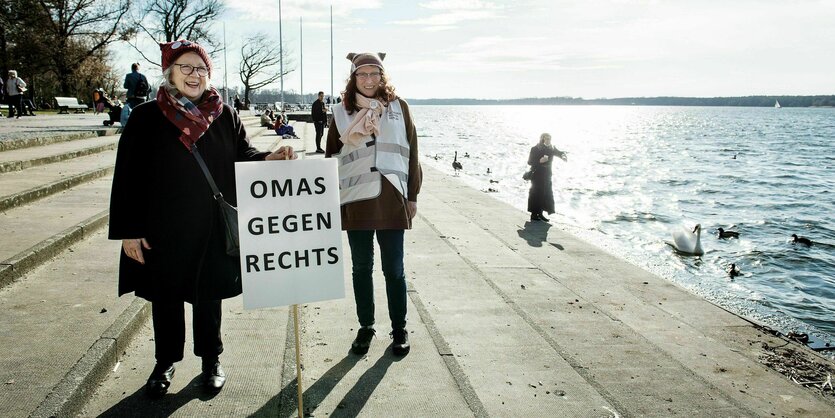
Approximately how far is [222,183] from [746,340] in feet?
15.0

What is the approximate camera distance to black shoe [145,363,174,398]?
3.24 metres

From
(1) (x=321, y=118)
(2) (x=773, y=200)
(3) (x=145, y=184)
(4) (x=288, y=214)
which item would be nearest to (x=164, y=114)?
(3) (x=145, y=184)

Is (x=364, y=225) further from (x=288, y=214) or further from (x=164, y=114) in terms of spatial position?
(x=164, y=114)

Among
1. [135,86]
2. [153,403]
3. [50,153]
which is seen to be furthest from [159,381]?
[135,86]

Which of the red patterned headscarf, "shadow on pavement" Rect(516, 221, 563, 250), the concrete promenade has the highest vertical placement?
the red patterned headscarf

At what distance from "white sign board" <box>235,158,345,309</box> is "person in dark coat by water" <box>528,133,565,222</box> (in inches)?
318

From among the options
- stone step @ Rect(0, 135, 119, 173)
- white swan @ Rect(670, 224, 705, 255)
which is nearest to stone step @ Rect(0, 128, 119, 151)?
stone step @ Rect(0, 135, 119, 173)

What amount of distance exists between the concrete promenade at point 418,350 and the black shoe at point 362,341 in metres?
0.06

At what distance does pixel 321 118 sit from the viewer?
62.4ft

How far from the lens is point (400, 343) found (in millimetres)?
4102

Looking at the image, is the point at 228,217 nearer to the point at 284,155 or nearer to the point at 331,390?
the point at 284,155

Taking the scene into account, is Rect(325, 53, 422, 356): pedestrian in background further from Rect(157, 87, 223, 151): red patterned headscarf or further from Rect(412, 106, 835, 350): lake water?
Rect(412, 106, 835, 350): lake water

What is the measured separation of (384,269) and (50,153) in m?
8.08

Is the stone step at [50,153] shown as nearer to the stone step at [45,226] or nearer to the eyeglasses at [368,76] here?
the stone step at [45,226]
